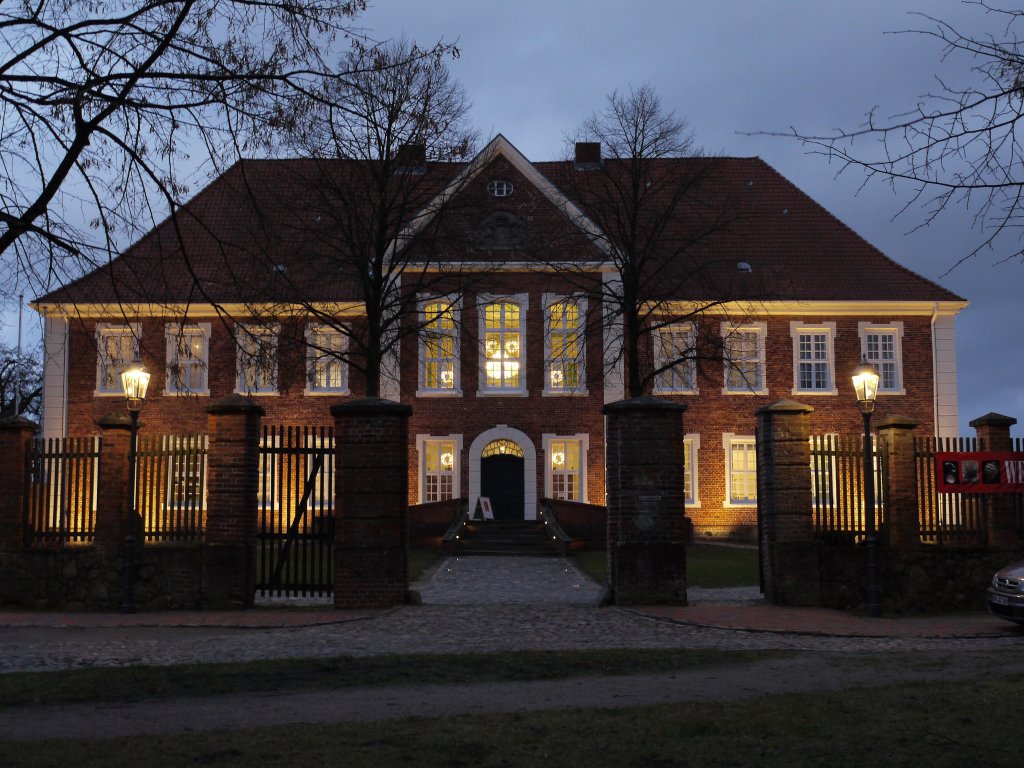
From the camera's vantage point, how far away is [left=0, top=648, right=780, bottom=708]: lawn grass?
923 cm

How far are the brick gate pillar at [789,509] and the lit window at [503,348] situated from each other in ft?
60.7

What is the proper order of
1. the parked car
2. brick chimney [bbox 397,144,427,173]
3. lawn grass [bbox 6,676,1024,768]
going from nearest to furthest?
lawn grass [bbox 6,676,1024,768], the parked car, brick chimney [bbox 397,144,427,173]

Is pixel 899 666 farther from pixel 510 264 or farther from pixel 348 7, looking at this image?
pixel 510 264

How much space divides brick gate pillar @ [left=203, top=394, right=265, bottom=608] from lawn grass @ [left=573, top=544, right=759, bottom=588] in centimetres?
728

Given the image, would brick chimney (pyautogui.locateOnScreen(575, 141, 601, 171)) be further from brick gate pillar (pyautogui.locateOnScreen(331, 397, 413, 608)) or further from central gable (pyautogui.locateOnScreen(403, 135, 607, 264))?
brick gate pillar (pyautogui.locateOnScreen(331, 397, 413, 608))

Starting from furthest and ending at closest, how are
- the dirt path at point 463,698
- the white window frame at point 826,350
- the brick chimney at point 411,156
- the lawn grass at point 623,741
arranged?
the white window frame at point 826,350
the brick chimney at point 411,156
the dirt path at point 463,698
the lawn grass at point 623,741

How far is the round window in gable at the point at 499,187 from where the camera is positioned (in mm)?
35219

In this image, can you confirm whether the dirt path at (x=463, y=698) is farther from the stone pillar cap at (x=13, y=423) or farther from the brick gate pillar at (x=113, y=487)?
the stone pillar cap at (x=13, y=423)

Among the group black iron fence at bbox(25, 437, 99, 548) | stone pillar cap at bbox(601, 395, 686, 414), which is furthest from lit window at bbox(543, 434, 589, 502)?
black iron fence at bbox(25, 437, 99, 548)

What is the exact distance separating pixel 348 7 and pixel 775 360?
28882mm

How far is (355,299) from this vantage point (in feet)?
110

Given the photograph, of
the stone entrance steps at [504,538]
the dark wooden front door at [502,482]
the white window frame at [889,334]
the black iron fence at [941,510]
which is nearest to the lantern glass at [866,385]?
the black iron fence at [941,510]

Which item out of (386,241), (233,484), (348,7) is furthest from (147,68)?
(386,241)

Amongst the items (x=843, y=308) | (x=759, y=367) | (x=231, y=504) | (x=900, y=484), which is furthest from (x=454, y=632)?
(x=843, y=308)
